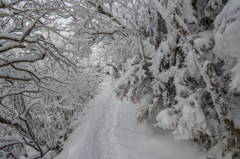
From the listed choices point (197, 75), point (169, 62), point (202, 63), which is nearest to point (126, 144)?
point (169, 62)

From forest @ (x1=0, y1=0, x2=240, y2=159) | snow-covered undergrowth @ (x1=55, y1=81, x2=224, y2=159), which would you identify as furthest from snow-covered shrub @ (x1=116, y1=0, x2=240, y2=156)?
snow-covered undergrowth @ (x1=55, y1=81, x2=224, y2=159)

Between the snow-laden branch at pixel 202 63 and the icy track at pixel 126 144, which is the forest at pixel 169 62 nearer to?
the snow-laden branch at pixel 202 63

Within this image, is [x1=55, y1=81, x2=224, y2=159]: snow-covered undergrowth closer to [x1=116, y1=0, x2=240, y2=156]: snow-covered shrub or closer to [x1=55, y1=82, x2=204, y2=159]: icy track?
[x1=55, y1=82, x2=204, y2=159]: icy track

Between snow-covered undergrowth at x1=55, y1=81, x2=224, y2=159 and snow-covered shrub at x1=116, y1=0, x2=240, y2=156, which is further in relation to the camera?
snow-covered undergrowth at x1=55, y1=81, x2=224, y2=159

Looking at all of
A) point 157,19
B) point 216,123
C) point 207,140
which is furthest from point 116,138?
point 157,19

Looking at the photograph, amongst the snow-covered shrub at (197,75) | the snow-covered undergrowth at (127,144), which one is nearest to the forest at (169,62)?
the snow-covered shrub at (197,75)

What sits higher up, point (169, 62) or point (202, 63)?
point (169, 62)

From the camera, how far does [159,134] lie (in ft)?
14.9

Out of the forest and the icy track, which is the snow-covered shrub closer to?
the forest

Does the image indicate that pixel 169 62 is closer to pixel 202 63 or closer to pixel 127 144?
pixel 202 63

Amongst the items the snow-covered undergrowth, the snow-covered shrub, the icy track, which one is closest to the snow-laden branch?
the snow-covered shrub

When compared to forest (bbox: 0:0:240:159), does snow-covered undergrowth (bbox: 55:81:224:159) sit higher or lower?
lower

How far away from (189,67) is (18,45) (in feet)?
10.3

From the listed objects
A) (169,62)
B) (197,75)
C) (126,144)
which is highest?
(169,62)
